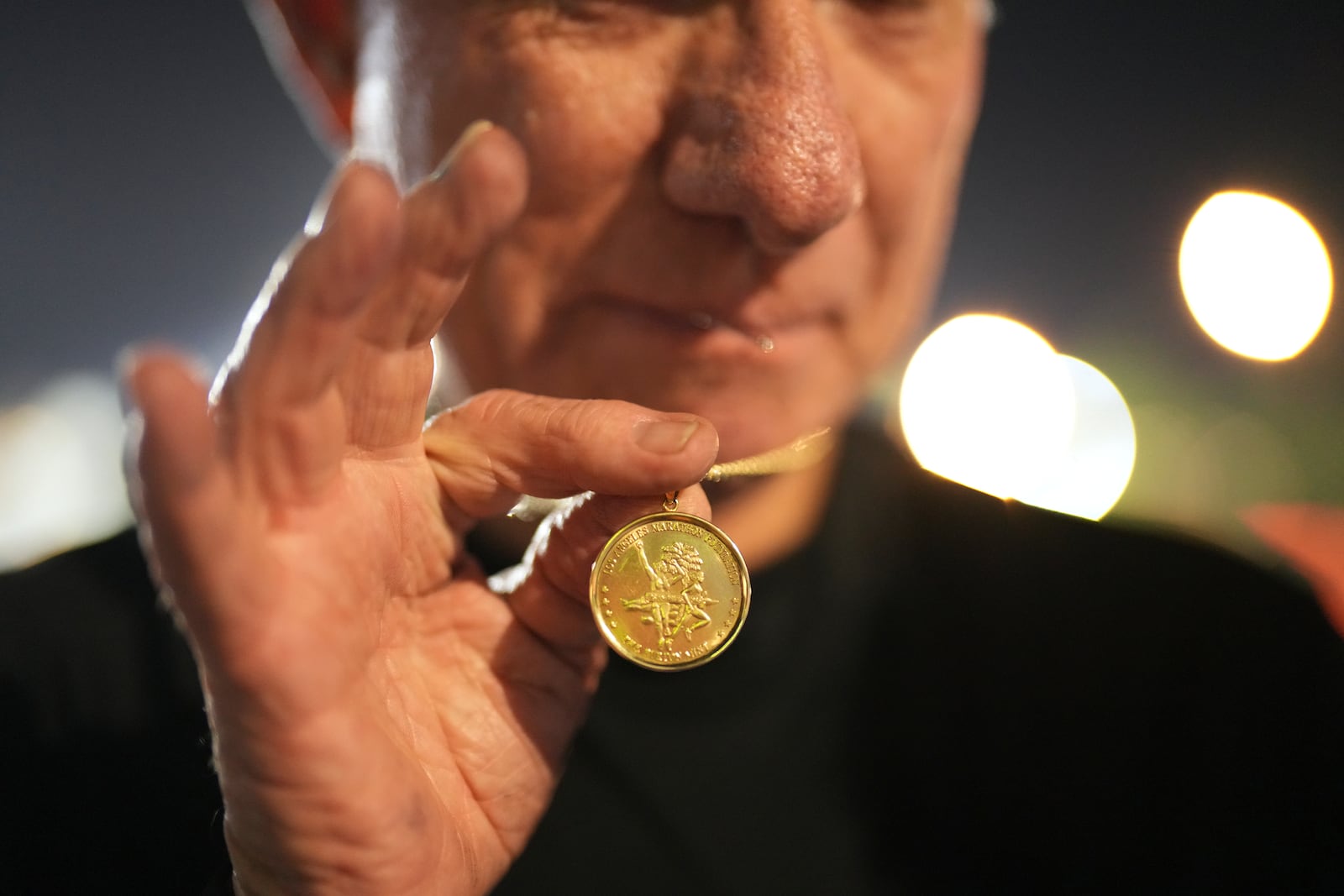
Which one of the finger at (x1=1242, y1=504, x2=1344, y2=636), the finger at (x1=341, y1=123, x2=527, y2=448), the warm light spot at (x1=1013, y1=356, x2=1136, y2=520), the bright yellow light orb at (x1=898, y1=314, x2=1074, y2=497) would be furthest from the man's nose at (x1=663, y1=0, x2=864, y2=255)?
the bright yellow light orb at (x1=898, y1=314, x2=1074, y2=497)

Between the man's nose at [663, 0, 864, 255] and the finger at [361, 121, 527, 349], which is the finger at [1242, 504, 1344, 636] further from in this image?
the finger at [361, 121, 527, 349]

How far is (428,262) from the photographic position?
2.68ft

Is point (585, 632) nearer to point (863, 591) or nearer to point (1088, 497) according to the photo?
point (863, 591)

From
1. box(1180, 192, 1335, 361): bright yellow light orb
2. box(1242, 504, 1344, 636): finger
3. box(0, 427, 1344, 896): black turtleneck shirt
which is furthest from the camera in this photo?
box(1180, 192, 1335, 361): bright yellow light orb

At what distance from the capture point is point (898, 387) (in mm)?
5973

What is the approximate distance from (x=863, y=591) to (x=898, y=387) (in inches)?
171

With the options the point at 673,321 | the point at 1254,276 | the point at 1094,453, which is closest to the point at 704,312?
the point at 673,321

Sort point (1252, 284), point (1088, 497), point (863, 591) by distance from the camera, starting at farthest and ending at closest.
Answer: point (1088, 497) → point (1252, 284) → point (863, 591)

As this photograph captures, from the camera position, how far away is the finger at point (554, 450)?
0.91 m

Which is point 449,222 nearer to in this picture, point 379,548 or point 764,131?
point 379,548

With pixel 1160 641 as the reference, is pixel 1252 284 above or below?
below

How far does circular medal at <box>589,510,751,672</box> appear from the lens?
993 millimetres

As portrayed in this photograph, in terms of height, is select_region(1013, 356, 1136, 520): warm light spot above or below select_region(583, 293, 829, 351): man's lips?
below

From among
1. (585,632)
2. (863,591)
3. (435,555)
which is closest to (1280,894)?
(863,591)
